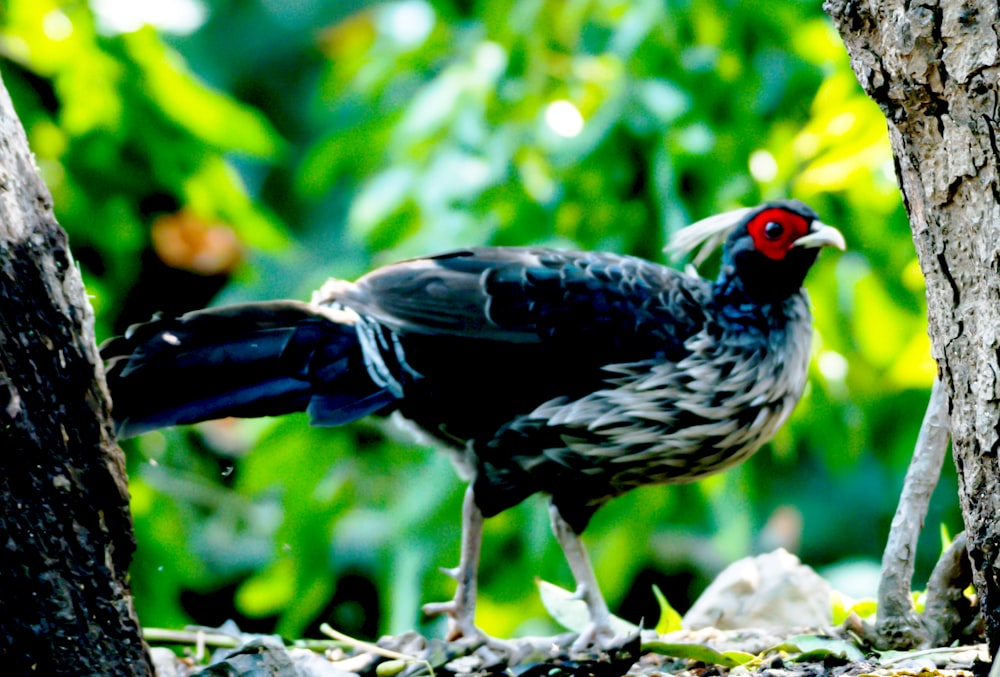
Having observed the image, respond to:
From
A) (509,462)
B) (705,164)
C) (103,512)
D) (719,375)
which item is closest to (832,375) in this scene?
(705,164)

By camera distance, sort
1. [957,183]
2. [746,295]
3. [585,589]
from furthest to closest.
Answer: [746,295]
[585,589]
[957,183]

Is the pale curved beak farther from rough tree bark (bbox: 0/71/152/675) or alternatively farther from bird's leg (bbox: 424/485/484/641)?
rough tree bark (bbox: 0/71/152/675)

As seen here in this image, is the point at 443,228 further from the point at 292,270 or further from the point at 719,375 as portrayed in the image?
the point at 292,270

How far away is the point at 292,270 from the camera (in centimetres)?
780

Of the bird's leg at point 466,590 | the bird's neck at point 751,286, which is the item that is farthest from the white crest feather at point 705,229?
the bird's leg at point 466,590

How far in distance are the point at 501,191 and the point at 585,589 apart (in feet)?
6.30

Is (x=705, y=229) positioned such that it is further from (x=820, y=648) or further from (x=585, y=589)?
(x=820, y=648)

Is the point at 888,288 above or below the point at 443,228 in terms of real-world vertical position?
below

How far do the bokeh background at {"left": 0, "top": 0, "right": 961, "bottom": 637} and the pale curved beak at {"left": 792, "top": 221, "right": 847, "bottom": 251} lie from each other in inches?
32.9

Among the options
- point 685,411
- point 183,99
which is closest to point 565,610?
point 685,411

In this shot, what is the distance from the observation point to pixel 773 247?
3619 mm

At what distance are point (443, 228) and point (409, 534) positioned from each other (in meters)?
1.23

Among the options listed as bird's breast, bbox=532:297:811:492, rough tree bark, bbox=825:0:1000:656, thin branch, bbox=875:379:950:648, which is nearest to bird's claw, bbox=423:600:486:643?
bird's breast, bbox=532:297:811:492

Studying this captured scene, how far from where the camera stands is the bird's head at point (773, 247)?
11.8 feet
